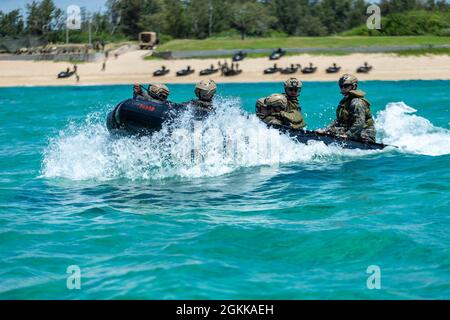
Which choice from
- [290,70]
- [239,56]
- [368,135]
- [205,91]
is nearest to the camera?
[205,91]

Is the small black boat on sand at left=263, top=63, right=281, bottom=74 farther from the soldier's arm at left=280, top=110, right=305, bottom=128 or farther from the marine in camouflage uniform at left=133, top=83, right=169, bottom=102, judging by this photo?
the marine in camouflage uniform at left=133, top=83, right=169, bottom=102

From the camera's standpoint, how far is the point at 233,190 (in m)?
12.6

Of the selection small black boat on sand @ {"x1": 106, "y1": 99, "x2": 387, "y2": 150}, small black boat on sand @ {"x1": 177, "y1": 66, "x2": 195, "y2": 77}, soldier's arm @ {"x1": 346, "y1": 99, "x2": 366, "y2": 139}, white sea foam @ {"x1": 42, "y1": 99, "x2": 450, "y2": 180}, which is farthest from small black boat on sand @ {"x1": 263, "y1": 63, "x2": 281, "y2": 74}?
small black boat on sand @ {"x1": 106, "y1": 99, "x2": 387, "y2": 150}

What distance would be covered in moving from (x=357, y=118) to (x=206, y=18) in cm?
5915

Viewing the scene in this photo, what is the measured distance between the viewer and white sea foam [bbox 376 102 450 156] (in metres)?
16.5

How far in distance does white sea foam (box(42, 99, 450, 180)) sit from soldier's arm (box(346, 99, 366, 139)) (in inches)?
14.1

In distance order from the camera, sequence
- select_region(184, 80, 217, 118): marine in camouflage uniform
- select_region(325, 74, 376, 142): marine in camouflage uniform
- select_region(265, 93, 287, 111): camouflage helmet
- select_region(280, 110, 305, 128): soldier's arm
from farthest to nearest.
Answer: select_region(325, 74, 376, 142): marine in camouflage uniform < select_region(280, 110, 305, 128): soldier's arm < select_region(265, 93, 287, 111): camouflage helmet < select_region(184, 80, 217, 118): marine in camouflage uniform

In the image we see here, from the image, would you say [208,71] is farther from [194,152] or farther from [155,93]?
[194,152]

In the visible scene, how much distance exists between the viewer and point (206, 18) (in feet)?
239

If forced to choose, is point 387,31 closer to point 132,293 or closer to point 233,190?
point 233,190

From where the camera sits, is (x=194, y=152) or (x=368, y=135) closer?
(x=194, y=152)

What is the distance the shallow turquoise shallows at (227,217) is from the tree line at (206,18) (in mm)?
51525

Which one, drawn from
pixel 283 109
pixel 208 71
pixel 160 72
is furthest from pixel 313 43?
pixel 283 109

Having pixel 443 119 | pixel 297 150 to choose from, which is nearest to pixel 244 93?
pixel 443 119
